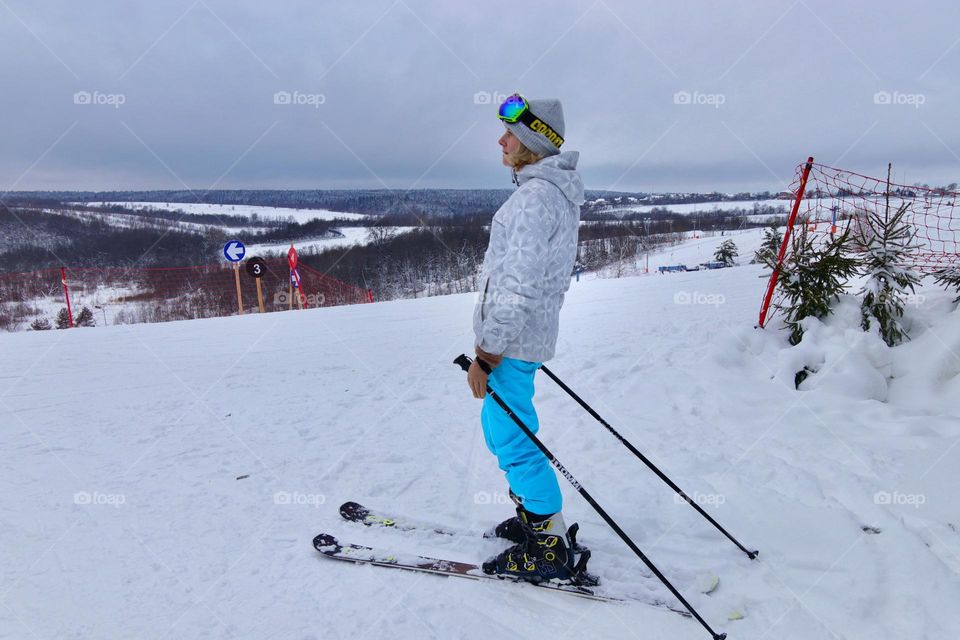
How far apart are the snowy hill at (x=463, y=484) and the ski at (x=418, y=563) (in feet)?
0.18

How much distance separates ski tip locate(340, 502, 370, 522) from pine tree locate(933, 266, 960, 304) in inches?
221

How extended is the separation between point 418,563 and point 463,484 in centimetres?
90

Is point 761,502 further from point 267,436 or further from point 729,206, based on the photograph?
point 729,206

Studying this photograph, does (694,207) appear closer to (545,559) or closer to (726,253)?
(726,253)

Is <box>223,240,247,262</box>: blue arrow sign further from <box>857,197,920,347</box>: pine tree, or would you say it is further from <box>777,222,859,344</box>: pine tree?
<box>857,197,920,347</box>: pine tree

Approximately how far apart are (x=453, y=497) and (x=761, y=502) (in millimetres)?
1886

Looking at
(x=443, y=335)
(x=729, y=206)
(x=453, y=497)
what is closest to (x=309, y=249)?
(x=443, y=335)

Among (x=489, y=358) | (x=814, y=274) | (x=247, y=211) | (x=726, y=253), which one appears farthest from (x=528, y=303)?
(x=247, y=211)

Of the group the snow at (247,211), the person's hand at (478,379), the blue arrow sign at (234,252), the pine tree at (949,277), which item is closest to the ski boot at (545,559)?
the person's hand at (478,379)

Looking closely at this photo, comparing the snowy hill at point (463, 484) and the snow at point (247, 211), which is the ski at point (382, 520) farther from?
the snow at point (247, 211)

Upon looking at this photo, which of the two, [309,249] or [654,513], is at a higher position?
[309,249]

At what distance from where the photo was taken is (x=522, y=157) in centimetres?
251

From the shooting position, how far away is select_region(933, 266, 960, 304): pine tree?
4727 millimetres

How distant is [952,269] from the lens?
191 inches
